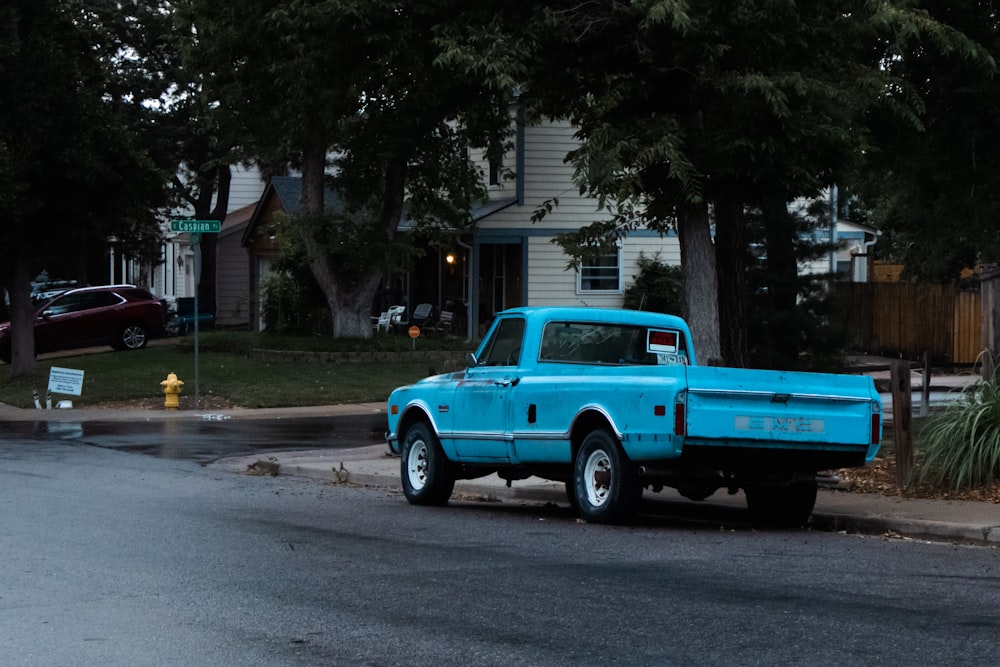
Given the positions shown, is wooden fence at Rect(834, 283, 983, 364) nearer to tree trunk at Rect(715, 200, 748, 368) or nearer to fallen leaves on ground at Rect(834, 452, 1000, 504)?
tree trunk at Rect(715, 200, 748, 368)

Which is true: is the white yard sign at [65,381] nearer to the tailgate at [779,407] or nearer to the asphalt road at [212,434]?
the asphalt road at [212,434]

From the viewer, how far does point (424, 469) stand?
1428 cm

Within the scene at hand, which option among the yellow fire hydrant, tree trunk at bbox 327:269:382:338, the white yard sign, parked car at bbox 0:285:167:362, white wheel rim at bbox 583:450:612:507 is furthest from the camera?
parked car at bbox 0:285:167:362

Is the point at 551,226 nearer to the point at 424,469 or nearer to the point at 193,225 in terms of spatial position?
the point at 193,225

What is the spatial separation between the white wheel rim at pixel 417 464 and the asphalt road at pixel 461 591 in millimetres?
904

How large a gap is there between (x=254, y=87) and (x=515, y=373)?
61.2 feet

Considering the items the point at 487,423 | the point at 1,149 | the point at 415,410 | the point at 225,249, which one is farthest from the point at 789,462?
the point at 225,249

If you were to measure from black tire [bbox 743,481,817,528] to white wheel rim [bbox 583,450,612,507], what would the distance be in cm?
127

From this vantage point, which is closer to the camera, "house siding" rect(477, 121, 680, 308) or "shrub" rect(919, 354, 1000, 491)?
"shrub" rect(919, 354, 1000, 491)

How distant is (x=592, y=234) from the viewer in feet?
56.8

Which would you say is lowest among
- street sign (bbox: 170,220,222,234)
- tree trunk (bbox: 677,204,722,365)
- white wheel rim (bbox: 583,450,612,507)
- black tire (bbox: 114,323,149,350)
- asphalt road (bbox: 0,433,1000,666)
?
asphalt road (bbox: 0,433,1000,666)

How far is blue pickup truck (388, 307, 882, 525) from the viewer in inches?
442

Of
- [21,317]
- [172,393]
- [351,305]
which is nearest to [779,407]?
[172,393]

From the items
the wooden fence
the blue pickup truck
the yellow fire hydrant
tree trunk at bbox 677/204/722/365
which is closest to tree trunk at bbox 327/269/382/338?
the yellow fire hydrant
